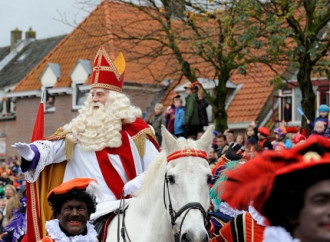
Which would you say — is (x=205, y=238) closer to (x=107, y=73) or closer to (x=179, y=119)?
(x=107, y=73)

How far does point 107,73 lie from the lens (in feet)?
30.2

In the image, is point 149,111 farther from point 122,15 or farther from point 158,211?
point 158,211

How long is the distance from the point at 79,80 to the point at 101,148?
32.5m

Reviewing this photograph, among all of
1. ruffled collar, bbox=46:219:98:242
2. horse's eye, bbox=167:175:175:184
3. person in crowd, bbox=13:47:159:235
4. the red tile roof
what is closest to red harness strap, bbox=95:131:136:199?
person in crowd, bbox=13:47:159:235

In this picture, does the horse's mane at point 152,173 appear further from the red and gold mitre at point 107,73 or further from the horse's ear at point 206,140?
the red and gold mitre at point 107,73

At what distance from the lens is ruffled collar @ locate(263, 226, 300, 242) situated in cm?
344

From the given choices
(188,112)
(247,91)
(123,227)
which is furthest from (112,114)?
(247,91)

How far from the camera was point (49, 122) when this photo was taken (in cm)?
4362

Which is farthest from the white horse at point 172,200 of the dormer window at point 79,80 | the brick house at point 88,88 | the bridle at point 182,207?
the dormer window at point 79,80

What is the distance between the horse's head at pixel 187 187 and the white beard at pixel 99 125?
151 centimetres

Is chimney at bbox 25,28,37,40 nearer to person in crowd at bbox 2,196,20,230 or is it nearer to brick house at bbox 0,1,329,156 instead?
brick house at bbox 0,1,329,156

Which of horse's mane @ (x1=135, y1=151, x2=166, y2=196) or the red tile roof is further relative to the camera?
the red tile roof

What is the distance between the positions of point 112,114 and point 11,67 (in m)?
50.9

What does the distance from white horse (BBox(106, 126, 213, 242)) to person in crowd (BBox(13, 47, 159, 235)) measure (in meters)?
0.98
